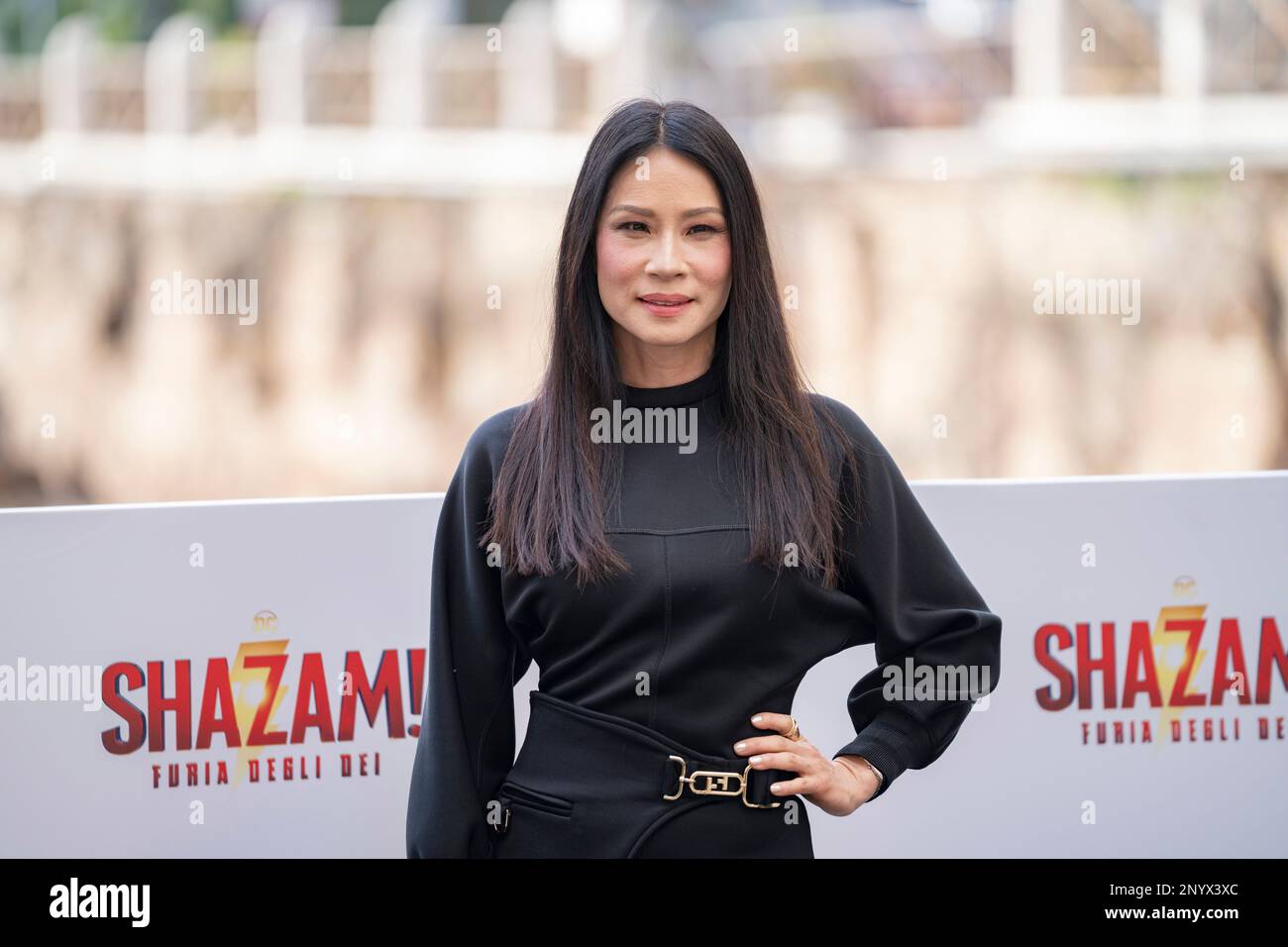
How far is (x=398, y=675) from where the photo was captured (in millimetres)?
2781

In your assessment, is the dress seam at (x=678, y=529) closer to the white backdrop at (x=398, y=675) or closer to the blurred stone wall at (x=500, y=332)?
the white backdrop at (x=398, y=675)

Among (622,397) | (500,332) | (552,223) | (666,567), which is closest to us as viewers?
(666,567)

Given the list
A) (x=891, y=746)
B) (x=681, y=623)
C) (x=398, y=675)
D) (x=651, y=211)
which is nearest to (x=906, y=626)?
(x=891, y=746)

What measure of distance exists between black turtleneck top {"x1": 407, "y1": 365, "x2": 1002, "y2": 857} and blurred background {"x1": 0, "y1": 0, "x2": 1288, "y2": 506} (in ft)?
29.6

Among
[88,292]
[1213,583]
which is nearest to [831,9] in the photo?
[88,292]

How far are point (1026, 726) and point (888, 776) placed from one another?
0.94 m

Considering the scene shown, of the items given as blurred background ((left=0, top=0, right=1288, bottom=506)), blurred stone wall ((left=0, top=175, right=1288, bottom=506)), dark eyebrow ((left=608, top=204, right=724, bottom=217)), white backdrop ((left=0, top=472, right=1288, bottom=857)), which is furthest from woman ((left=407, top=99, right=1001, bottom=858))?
blurred background ((left=0, top=0, right=1288, bottom=506))

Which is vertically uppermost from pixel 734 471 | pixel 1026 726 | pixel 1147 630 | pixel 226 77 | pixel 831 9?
pixel 831 9

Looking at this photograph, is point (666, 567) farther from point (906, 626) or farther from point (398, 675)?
point (398, 675)

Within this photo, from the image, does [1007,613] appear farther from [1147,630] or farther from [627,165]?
[627,165]

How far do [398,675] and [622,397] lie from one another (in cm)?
100

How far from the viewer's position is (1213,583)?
286 cm

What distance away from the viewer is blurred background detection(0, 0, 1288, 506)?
11180 millimetres

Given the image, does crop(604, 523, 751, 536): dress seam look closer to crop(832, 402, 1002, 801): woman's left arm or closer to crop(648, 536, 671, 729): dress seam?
crop(648, 536, 671, 729): dress seam
